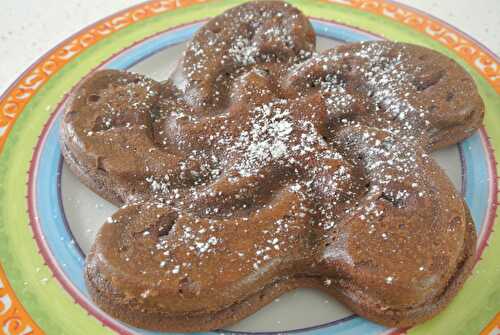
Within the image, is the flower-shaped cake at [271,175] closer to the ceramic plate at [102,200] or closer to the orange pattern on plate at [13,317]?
the ceramic plate at [102,200]

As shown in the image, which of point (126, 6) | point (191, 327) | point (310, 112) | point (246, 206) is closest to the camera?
point (191, 327)

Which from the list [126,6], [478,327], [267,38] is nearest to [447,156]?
[478,327]

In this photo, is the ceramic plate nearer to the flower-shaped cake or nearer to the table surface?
the flower-shaped cake

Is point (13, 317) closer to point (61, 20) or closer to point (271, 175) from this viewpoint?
point (271, 175)

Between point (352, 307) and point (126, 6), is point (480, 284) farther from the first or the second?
point (126, 6)

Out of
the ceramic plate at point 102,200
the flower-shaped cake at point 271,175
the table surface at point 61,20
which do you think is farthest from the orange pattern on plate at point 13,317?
the table surface at point 61,20

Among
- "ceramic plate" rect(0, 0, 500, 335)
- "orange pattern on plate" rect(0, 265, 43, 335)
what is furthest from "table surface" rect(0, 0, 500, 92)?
"orange pattern on plate" rect(0, 265, 43, 335)
